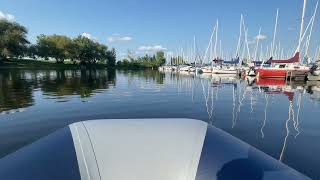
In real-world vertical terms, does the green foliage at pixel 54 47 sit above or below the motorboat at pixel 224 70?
above

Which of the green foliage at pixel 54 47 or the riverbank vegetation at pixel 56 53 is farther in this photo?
the green foliage at pixel 54 47

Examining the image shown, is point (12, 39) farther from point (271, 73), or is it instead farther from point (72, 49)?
point (271, 73)

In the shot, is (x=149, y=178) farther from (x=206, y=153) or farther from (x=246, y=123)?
(x=246, y=123)

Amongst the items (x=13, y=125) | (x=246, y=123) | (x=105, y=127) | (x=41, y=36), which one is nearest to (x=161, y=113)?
(x=246, y=123)

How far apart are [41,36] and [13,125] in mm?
125784

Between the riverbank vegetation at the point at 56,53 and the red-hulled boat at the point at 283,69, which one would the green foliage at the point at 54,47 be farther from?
the red-hulled boat at the point at 283,69

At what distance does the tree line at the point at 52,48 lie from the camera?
9512 centimetres

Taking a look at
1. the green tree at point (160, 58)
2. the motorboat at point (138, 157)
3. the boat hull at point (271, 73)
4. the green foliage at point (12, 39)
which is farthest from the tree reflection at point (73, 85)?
the green tree at point (160, 58)

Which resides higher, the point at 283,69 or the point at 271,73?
the point at 283,69

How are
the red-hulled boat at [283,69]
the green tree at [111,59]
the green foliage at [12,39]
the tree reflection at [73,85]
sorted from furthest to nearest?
the green tree at [111,59]
the green foliage at [12,39]
the red-hulled boat at [283,69]
the tree reflection at [73,85]

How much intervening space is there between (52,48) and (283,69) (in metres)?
94.3

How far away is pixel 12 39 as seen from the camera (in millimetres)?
94125

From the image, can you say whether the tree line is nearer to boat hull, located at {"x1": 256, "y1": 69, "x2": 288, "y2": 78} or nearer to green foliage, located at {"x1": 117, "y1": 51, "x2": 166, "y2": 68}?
green foliage, located at {"x1": 117, "y1": 51, "x2": 166, "y2": 68}

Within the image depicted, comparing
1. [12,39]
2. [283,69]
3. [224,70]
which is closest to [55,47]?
[12,39]
